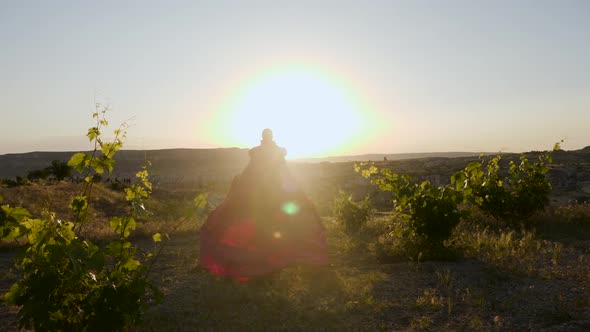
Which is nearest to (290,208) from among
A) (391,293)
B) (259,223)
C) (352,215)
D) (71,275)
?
(259,223)

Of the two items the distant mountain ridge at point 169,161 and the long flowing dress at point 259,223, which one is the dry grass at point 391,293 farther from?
the distant mountain ridge at point 169,161

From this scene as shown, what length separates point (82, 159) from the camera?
14.2 feet

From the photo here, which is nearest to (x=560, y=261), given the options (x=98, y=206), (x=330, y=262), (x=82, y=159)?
(x=330, y=262)

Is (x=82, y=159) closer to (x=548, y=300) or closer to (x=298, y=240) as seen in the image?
(x=298, y=240)

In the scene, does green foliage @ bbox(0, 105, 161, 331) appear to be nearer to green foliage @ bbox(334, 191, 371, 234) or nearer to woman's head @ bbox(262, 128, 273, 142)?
woman's head @ bbox(262, 128, 273, 142)

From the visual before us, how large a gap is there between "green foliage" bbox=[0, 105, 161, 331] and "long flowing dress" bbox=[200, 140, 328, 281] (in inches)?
135

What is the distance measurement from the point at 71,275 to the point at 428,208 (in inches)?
270

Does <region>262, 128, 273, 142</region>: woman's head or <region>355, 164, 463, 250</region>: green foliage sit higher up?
<region>262, 128, 273, 142</region>: woman's head

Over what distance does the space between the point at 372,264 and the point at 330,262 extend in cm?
83

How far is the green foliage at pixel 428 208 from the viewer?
9.10 meters

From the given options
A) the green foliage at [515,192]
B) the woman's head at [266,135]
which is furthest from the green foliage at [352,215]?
the woman's head at [266,135]

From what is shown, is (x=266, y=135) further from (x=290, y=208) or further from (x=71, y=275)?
(x=71, y=275)

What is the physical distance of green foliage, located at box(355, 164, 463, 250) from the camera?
9.10 m

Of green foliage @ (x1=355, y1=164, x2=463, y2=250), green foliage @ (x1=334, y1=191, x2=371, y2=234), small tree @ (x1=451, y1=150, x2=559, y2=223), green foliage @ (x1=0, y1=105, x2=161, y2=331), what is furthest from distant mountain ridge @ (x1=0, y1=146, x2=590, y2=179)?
green foliage @ (x1=0, y1=105, x2=161, y2=331)
